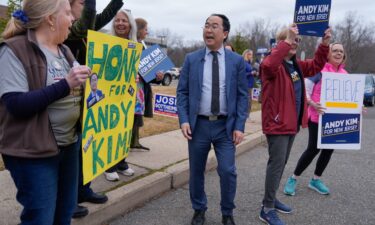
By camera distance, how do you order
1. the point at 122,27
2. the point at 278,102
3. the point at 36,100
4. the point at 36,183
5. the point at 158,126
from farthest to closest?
the point at 158,126 < the point at 122,27 < the point at 278,102 < the point at 36,183 < the point at 36,100

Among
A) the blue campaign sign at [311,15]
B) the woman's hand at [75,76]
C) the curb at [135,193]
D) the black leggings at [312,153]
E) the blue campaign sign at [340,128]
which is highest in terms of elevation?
the blue campaign sign at [311,15]

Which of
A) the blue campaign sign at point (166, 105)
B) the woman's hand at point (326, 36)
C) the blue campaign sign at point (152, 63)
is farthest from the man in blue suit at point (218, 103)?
the blue campaign sign at point (166, 105)

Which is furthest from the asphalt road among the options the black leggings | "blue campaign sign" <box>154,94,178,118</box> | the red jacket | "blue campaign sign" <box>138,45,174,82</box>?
"blue campaign sign" <box>154,94,178,118</box>

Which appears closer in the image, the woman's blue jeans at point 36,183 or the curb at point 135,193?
the woman's blue jeans at point 36,183

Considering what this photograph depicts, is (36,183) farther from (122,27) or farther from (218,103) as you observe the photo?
(122,27)

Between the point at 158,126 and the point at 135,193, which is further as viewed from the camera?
the point at 158,126

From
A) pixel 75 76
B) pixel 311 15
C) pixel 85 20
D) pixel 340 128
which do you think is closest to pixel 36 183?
pixel 75 76

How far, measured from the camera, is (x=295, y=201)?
175 inches

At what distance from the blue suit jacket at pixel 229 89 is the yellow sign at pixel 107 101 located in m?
0.52

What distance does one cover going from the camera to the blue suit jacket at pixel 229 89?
344 cm

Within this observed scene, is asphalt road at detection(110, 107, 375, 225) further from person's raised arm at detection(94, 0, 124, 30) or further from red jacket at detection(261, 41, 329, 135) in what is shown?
person's raised arm at detection(94, 0, 124, 30)

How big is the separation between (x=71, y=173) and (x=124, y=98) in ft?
3.41

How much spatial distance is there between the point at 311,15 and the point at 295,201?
217 cm

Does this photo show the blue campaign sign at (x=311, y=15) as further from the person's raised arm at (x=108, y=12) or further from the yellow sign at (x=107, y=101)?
the person's raised arm at (x=108, y=12)
